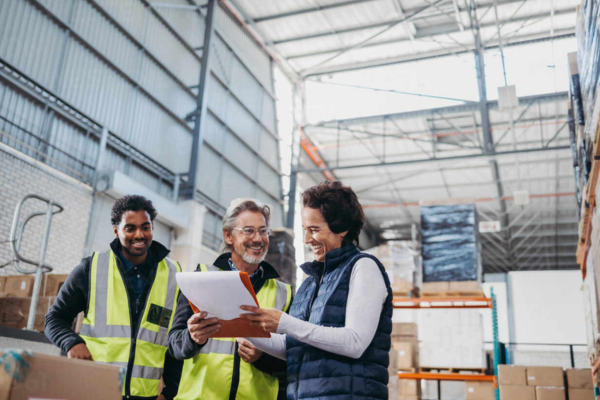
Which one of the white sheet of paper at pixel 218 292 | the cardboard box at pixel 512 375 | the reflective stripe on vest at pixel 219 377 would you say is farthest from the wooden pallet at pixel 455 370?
the white sheet of paper at pixel 218 292

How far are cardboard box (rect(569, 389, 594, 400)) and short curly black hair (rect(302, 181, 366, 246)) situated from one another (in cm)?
664

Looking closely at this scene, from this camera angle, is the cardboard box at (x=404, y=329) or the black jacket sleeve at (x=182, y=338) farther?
the cardboard box at (x=404, y=329)

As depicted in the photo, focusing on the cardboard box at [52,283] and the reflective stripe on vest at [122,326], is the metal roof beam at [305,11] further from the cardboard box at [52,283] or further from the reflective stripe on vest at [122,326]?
the reflective stripe on vest at [122,326]

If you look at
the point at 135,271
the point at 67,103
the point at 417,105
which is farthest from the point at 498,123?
the point at 135,271

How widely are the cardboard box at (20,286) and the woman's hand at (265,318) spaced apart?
4665mm

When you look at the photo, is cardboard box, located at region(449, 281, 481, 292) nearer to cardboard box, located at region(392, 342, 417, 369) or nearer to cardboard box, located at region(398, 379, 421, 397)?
cardboard box, located at region(392, 342, 417, 369)

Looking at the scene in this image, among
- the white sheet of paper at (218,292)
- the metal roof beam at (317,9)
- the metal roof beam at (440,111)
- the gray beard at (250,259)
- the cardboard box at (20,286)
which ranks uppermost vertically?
the metal roof beam at (317,9)

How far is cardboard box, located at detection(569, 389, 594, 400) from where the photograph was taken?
740 centimetres

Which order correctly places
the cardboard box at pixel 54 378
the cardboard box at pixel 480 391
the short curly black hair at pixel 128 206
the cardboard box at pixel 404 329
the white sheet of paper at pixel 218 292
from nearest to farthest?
the cardboard box at pixel 54 378 → the white sheet of paper at pixel 218 292 → the short curly black hair at pixel 128 206 → the cardboard box at pixel 480 391 → the cardboard box at pixel 404 329

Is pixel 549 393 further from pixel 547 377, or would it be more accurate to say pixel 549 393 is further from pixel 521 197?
pixel 521 197

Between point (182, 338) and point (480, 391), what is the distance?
299 inches

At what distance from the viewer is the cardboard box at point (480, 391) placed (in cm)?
858

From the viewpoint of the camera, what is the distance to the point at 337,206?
225cm

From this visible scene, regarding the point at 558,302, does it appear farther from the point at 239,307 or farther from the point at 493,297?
the point at 239,307
